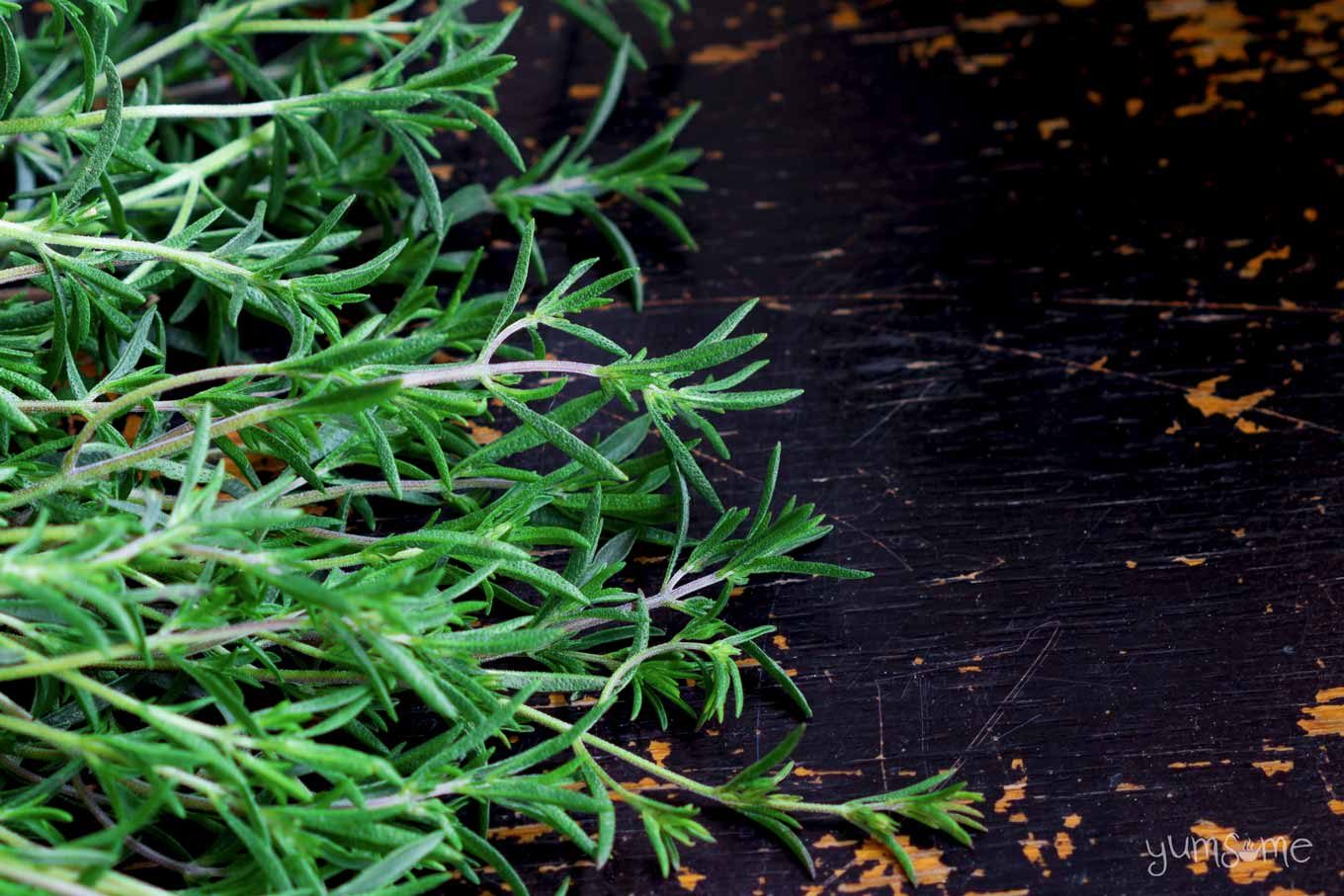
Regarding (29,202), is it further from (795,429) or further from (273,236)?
(795,429)

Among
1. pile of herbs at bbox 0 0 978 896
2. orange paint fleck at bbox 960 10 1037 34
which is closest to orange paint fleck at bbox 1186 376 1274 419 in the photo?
pile of herbs at bbox 0 0 978 896

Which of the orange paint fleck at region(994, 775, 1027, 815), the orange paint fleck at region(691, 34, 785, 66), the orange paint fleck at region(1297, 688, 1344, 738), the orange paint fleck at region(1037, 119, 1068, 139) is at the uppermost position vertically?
the orange paint fleck at region(691, 34, 785, 66)

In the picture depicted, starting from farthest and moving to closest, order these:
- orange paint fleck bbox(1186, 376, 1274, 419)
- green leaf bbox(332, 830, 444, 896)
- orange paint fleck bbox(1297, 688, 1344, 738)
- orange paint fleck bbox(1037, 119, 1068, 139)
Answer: orange paint fleck bbox(1037, 119, 1068, 139), orange paint fleck bbox(1186, 376, 1274, 419), orange paint fleck bbox(1297, 688, 1344, 738), green leaf bbox(332, 830, 444, 896)

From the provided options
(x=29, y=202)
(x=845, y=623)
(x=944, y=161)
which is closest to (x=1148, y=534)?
(x=845, y=623)

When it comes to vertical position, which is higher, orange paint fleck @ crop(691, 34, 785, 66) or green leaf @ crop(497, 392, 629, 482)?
orange paint fleck @ crop(691, 34, 785, 66)

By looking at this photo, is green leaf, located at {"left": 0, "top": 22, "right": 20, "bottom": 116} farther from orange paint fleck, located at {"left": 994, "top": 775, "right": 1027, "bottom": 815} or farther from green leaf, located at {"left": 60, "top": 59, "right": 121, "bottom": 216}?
orange paint fleck, located at {"left": 994, "top": 775, "right": 1027, "bottom": 815}

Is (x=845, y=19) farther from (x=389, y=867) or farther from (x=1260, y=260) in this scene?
(x=389, y=867)
